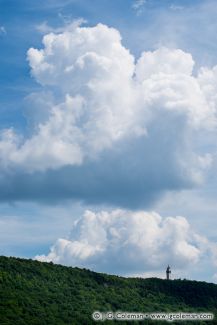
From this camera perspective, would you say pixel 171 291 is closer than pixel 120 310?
No

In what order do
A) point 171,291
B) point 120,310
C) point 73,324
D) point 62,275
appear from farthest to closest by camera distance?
point 171,291 → point 62,275 → point 120,310 → point 73,324

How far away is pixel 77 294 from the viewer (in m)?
87.5

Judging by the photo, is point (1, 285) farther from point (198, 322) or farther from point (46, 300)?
point (198, 322)

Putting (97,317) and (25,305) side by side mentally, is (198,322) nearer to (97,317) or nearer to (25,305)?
(97,317)

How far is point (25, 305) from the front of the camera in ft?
241

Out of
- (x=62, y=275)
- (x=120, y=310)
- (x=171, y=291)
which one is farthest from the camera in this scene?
(x=171, y=291)

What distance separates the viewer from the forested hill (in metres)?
72.9

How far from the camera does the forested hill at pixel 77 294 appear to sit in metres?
72.9

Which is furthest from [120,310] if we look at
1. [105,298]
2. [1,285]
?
[1,285]

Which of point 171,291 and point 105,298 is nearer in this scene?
point 105,298

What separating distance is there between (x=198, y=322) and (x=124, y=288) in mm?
14461

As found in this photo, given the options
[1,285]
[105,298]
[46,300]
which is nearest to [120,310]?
[105,298]

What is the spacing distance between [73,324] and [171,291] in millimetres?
38884

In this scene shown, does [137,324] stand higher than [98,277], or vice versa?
[98,277]
